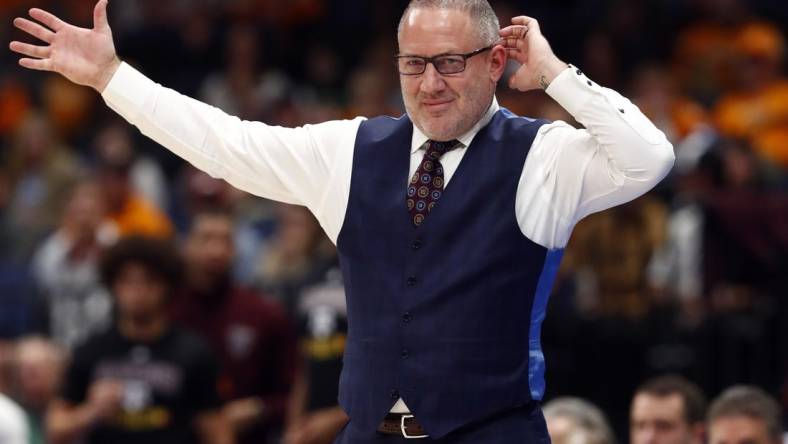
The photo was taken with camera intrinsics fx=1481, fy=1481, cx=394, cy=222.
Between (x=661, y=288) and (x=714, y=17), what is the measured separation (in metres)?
3.72

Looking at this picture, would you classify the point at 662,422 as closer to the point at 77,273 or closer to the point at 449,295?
the point at 449,295

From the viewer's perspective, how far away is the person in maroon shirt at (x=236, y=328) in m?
8.37

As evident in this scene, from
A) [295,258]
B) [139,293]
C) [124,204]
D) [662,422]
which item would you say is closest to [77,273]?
[124,204]

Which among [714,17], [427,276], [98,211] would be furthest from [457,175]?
[714,17]

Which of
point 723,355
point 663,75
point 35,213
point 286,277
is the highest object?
point 663,75

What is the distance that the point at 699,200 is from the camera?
913 centimetres

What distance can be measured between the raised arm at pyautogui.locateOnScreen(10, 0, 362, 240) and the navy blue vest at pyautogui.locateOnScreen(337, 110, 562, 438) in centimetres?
15

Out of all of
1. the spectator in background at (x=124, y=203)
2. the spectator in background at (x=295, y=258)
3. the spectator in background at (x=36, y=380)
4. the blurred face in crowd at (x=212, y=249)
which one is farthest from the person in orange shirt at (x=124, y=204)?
the spectator in background at (x=36, y=380)

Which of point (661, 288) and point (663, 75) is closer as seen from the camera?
point (661, 288)

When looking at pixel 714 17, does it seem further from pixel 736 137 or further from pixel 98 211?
pixel 98 211

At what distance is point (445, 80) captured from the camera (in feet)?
14.0

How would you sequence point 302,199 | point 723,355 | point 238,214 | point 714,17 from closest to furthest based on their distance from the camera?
point 302,199 → point 723,355 → point 238,214 → point 714,17

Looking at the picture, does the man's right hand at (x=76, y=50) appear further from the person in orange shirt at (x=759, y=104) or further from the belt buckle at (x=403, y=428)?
the person in orange shirt at (x=759, y=104)

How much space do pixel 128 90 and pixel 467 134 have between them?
1.01 m
